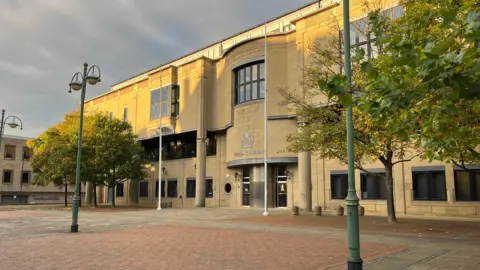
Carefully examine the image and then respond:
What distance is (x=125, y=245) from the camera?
1293 cm

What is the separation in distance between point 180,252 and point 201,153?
104 ft

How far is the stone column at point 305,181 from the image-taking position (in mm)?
32156

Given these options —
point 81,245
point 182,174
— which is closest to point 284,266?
point 81,245

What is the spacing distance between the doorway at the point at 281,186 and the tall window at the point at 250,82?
273 inches

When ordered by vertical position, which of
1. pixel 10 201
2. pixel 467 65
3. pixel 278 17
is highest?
pixel 278 17

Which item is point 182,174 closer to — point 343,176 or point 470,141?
point 343,176

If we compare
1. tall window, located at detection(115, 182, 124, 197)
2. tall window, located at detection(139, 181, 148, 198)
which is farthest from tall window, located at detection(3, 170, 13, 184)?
tall window, located at detection(139, 181, 148, 198)

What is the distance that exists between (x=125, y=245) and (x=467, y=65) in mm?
11041

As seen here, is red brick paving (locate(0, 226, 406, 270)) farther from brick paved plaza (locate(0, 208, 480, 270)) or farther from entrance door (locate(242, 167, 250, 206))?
entrance door (locate(242, 167, 250, 206))

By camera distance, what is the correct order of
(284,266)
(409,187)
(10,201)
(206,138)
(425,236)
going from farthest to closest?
1. (10,201)
2. (206,138)
3. (409,187)
4. (425,236)
5. (284,266)

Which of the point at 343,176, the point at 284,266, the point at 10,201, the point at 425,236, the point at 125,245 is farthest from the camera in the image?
the point at 10,201

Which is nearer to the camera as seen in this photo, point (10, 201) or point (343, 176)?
point (343, 176)

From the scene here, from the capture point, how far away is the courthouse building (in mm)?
27828

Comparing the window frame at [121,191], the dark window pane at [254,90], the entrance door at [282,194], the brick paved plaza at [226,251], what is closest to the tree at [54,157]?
the window frame at [121,191]
